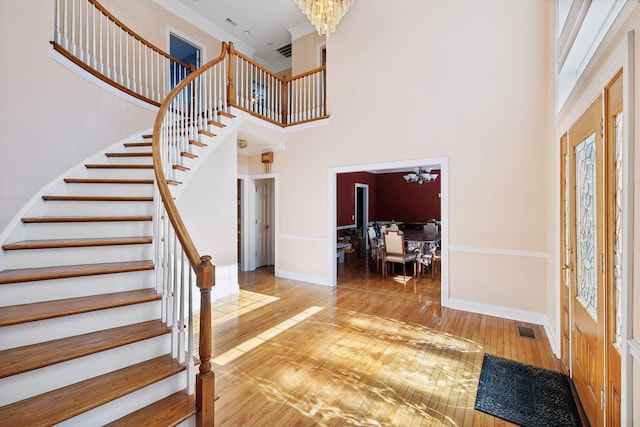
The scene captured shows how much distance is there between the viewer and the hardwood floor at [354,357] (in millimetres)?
1960

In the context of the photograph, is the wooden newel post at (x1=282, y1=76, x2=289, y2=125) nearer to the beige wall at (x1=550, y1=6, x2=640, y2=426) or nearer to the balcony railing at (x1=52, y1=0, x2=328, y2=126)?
the balcony railing at (x1=52, y1=0, x2=328, y2=126)

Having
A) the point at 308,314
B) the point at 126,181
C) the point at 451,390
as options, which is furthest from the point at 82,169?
the point at 451,390

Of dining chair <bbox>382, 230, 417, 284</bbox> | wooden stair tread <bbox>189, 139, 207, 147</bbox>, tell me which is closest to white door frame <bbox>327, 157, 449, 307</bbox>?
dining chair <bbox>382, 230, 417, 284</bbox>

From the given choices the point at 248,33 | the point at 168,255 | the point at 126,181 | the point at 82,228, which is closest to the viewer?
the point at 168,255

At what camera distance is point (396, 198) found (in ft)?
33.2

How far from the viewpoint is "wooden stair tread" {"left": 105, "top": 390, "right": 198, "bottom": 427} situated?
1.54 m

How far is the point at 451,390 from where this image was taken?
2186mm

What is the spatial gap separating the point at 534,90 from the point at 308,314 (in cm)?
410

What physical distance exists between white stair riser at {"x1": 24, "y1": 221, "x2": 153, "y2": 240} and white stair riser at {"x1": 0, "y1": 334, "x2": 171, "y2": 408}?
3.87ft

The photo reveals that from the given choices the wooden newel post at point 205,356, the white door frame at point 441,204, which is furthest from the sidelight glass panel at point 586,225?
the wooden newel post at point 205,356

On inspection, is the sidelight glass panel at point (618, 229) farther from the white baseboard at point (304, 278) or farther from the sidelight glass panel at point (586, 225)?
the white baseboard at point (304, 278)

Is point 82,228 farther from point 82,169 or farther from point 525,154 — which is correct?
point 525,154

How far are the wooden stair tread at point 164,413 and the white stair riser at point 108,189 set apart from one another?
2119mm

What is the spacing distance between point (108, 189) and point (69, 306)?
1.59 m
